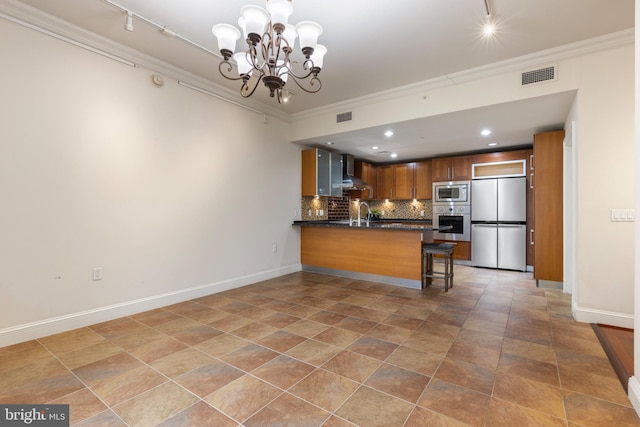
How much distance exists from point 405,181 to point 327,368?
604cm

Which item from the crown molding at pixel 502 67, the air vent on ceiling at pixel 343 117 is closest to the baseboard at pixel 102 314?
the air vent on ceiling at pixel 343 117

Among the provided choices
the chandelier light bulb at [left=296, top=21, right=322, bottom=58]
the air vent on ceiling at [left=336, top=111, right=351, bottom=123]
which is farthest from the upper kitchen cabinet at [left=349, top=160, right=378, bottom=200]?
the chandelier light bulb at [left=296, top=21, right=322, bottom=58]

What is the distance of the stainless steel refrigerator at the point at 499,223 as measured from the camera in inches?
218

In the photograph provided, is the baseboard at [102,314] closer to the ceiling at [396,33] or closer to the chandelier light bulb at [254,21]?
the ceiling at [396,33]

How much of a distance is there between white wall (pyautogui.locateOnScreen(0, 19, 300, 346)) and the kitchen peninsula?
135 cm

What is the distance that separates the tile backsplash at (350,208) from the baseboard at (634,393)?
183 inches

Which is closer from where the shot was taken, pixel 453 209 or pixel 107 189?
pixel 107 189

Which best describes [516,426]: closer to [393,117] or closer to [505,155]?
[393,117]

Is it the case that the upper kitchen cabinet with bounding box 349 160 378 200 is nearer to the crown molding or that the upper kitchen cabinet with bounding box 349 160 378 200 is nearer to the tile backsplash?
the tile backsplash

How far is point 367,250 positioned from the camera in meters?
4.89

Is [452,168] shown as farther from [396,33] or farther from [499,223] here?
[396,33]

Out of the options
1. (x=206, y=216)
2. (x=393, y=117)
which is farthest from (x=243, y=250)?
(x=393, y=117)

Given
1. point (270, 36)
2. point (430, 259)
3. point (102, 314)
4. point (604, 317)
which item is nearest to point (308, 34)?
point (270, 36)

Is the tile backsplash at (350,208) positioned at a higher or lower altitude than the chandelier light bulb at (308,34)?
lower
